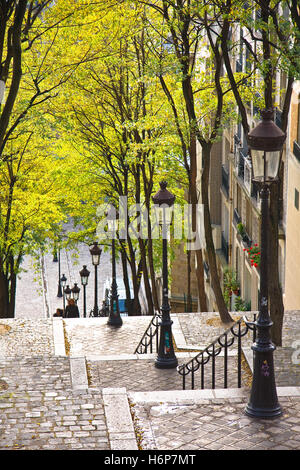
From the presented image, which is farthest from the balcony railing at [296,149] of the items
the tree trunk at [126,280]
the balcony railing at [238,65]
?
the tree trunk at [126,280]

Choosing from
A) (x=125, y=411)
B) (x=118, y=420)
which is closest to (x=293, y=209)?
(x=125, y=411)

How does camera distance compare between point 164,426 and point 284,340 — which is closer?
point 164,426

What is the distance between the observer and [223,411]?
428 inches

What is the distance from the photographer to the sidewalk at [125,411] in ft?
32.2

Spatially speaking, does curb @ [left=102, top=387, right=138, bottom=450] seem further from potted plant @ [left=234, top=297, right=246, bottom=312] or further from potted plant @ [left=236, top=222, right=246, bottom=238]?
potted plant @ [left=236, top=222, right=246, bottom=238]

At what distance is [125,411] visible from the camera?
10.8m

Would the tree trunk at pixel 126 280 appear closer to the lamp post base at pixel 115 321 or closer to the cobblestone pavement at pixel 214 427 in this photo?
the lamp post base at pixel 115 321

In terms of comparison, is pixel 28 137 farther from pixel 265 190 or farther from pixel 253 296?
pixel 265 190

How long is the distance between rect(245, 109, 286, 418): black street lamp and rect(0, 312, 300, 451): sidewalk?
23 centimetres

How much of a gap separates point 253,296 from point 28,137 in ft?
33.5

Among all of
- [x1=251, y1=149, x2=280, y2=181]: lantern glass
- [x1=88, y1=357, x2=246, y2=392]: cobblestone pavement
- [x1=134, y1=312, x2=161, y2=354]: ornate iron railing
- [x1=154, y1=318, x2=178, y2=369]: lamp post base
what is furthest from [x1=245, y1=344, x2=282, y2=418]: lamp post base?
[x1=134, y1=312, x2=161, y2=354]: ornate iron railing

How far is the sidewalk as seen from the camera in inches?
387
